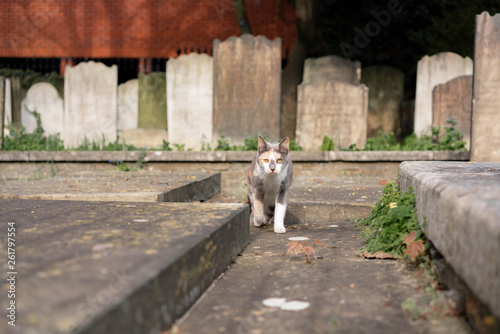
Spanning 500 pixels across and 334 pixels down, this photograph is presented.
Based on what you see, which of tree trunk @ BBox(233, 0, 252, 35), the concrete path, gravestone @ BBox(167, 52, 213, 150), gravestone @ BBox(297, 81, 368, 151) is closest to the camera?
the concrete path

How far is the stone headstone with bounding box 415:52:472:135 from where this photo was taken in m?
7.38

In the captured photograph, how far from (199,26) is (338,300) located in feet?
32.3

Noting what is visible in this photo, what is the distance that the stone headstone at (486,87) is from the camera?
19.5ft

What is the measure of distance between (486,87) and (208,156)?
11.3ft

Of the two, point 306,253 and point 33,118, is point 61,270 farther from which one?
point 33,118

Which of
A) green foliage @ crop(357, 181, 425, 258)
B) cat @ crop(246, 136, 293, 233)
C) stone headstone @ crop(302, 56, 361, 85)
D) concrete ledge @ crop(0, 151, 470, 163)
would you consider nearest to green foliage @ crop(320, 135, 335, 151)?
concrete ledge @ crop(0, 151, 470, 163)

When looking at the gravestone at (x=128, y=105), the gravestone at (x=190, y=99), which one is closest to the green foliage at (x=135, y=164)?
the gravestone at (x=190, y=99)

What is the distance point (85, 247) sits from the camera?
1653 mm

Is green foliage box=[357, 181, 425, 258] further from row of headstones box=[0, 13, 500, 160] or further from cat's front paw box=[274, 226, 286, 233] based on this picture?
row of headstones box=[0, 13, 500, 160]

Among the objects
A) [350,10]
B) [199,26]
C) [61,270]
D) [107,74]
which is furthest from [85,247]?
[350,10]

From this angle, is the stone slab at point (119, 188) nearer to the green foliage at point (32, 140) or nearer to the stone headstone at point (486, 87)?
the green foliage at point (32, 140)

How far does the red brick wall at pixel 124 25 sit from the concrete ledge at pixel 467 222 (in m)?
9.06

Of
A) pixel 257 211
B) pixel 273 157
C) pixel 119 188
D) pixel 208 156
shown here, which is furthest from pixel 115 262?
pixel 208 156

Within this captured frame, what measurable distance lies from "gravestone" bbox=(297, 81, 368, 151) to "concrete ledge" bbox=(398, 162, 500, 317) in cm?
444
